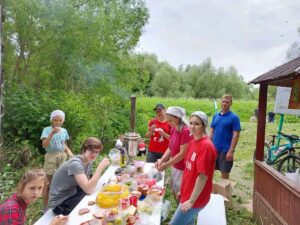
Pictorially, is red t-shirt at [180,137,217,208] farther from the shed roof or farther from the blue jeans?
the shed roof

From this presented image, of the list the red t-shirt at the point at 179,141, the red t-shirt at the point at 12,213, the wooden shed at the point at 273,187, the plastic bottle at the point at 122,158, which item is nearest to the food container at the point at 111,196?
the red t-shirt at the point at 12,213

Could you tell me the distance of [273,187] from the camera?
12.7ft

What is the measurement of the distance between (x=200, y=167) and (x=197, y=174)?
0.52ft

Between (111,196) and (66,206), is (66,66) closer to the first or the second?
(66,206)

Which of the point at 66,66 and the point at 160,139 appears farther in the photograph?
the point at 66,66

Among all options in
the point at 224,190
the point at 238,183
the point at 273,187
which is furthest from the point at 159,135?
the point at 238,183

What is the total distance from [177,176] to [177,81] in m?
37.0

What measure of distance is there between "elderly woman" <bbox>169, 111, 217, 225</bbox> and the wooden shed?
971 millimetres

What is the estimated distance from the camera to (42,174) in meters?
2.12

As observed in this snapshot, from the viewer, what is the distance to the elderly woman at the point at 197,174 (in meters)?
2.60

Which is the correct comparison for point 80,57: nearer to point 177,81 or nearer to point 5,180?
point 5,180

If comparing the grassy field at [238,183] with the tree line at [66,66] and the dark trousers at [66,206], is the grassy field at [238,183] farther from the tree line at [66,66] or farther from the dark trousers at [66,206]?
the dark trousers at [66,206]

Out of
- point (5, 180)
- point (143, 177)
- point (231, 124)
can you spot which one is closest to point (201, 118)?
point (143, 177)

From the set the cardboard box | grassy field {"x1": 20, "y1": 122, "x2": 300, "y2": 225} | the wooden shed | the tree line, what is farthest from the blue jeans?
the tree line
